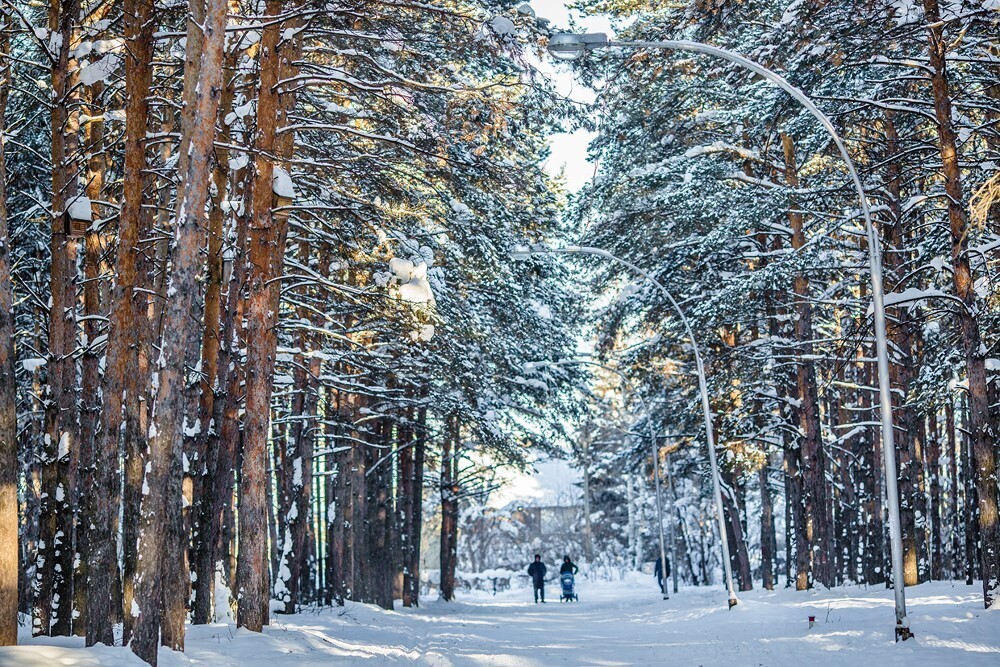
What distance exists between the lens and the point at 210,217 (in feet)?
58.4

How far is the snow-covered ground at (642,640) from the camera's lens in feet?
39.9

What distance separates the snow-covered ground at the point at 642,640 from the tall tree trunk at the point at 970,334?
3.45ft

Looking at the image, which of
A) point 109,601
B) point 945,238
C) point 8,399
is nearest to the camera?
point 8,399

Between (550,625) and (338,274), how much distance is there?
30.6ft


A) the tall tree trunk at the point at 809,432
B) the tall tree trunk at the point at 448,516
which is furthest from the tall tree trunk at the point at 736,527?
the tall tree trunk at the point at 448,516

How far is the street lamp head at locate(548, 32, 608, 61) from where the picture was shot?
13844 millimetres

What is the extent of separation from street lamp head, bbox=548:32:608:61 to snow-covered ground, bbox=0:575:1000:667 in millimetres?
7904

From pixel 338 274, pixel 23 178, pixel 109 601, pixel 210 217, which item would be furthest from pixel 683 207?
pixel 109 601

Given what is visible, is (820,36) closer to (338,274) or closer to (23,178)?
(338,274)

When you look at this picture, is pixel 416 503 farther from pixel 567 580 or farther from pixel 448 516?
pixel 567 580

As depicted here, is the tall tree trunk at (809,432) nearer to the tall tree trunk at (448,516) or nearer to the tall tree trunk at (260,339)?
the tall tree trunk at (260,339)

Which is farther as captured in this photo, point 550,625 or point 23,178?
point 550,625

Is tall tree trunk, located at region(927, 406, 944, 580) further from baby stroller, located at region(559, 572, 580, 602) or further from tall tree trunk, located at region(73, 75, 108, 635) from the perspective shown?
tall tree trunk, located at region(73, 75, 108, 635)

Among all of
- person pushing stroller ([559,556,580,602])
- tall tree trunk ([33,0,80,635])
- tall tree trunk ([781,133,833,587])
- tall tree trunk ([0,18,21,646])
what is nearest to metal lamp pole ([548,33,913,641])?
tall tree trunk ([33,0,80,635])
